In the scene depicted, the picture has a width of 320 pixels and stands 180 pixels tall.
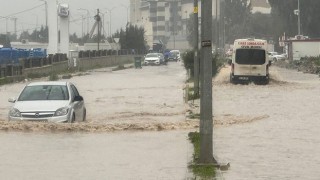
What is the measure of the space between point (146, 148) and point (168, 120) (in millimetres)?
8696

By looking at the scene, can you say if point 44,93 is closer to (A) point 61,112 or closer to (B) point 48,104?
(B) point 48,104

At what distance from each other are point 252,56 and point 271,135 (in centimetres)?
2443

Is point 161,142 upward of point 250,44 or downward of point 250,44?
downward

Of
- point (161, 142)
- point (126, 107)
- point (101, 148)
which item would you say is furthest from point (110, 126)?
point (126, 107)

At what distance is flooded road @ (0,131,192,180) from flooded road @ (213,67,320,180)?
1.05 meters

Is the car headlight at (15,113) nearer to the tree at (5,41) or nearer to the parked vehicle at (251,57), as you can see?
the parked vehicle at (251,57)

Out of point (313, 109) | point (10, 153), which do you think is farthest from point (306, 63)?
point (10, 153)

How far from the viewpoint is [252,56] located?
145 feet

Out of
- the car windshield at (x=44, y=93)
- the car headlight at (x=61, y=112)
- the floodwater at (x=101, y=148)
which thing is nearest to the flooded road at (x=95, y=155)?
the floodwater at (x=101, y=148)

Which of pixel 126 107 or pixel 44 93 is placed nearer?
pixel 44 93

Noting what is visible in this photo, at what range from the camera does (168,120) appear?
25312 millimetres

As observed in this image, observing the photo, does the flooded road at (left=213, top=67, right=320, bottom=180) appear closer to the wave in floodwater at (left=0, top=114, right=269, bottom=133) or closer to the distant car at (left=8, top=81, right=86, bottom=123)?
the wave in floodwater at (left=0, top=114, right=269, bottom=133)

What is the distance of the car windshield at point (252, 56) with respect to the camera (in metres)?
44.1

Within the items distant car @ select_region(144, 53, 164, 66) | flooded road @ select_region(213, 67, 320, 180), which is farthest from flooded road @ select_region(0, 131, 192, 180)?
distant car @ select_region(144, 53, 164, 66)
